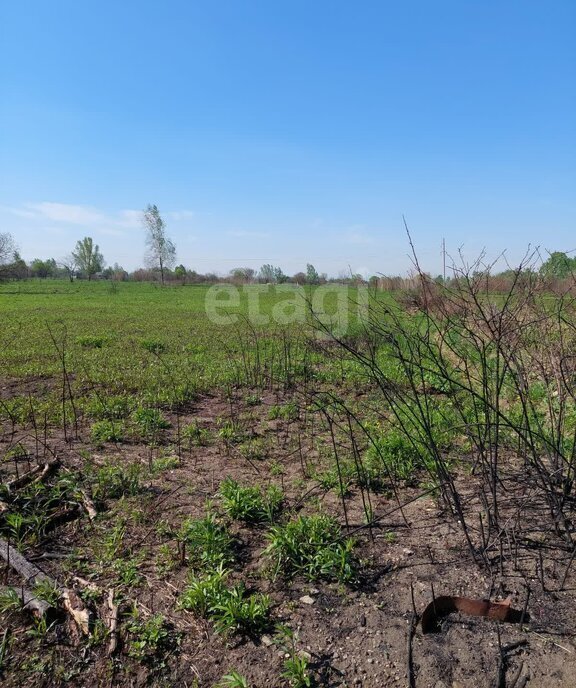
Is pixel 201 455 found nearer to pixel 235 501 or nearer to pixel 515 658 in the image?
pixel 235 501

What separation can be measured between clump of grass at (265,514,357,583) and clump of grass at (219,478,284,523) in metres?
0.24

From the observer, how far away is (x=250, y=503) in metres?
3.17

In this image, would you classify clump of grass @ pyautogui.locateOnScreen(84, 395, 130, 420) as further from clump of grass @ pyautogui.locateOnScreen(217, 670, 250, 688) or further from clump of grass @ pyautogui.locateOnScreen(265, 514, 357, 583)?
clump of grass @ pyautogui.locateOnScreen(217, 670, 250, 688)

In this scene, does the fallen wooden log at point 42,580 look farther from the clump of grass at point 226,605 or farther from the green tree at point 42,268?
the green tree at point 42,268

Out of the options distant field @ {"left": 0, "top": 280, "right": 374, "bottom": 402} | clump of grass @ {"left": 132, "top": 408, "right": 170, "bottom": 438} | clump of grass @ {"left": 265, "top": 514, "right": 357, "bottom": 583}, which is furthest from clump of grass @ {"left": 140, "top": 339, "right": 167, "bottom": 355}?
clump of grass @ {"left": 265, "top": 514, "right": 357, "bottom": 583}

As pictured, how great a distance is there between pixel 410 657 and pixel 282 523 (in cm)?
125

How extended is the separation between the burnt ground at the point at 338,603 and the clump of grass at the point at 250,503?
9cm

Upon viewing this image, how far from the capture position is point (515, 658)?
6.61ft

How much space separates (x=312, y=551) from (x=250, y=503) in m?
0.61

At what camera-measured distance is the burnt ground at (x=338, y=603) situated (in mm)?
1981

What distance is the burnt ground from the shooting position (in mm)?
1981

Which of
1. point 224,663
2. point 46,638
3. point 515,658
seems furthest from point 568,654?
point 46,638

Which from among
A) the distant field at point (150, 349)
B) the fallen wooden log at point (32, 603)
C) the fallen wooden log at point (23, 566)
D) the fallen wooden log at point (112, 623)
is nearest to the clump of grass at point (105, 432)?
the distant field at point (150, 349)

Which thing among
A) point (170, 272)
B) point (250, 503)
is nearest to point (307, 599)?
point (250, 503)
